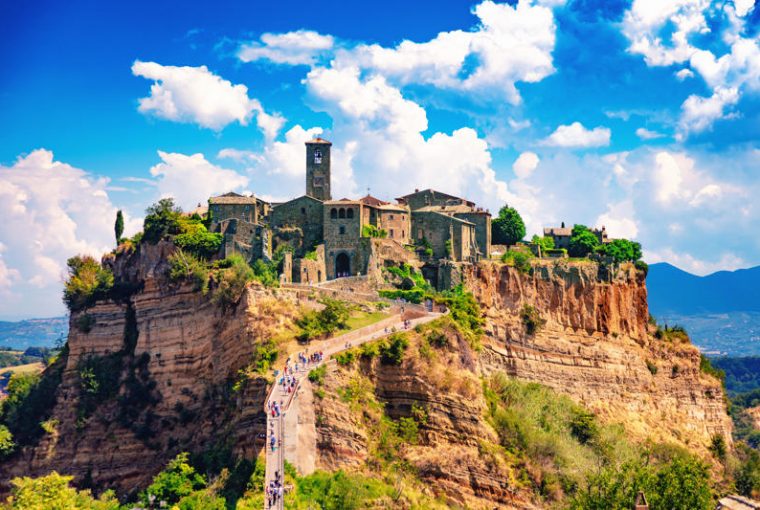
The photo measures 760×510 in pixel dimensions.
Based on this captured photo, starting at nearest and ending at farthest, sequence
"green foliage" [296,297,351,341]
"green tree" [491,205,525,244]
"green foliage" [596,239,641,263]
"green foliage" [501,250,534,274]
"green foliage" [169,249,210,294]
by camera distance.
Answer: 1. "green foliage" [296,297,351,341]
2. "green foliage" [169,249,210,294]
3. "green foliage" [501,250,534,274]
4. "green tree" [491,205,525,244]
5. "green foliage" [596,239,641,263]

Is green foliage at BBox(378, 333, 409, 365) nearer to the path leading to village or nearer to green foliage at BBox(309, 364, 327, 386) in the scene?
the path leading to village

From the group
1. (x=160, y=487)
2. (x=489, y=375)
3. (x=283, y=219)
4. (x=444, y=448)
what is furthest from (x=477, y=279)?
(x=160, y=487)

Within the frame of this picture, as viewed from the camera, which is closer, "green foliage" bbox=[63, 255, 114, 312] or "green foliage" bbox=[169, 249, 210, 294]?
"green foliage" bbox=[169, 249, 210, 294]

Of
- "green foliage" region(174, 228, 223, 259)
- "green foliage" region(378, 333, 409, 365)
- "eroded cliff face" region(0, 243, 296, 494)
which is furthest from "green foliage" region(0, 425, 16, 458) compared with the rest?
"green foliage" region(378, 333, 409, 365)

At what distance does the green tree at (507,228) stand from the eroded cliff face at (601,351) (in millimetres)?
3898

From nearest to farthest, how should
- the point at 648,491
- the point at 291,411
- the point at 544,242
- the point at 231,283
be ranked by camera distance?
1. the point at 291,411
2. the point at 648,491
3. the point at 231,283
4. the point at 544,242

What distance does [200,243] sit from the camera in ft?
193

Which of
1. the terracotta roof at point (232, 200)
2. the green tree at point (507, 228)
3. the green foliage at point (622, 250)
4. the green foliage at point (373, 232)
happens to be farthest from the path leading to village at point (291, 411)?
the green foliage at point (622, 250)

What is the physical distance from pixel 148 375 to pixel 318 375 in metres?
20.2

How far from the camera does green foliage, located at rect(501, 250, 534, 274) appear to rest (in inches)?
2591

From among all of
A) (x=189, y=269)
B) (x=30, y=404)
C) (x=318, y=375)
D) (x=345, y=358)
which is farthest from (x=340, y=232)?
(x=30, y=404)

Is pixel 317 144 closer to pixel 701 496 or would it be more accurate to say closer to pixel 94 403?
pixel 94 403

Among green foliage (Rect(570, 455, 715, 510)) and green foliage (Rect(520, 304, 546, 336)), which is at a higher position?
green foliage (Rect(520, 304, 546, 336))

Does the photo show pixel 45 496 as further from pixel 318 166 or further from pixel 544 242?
pixel 544 242
